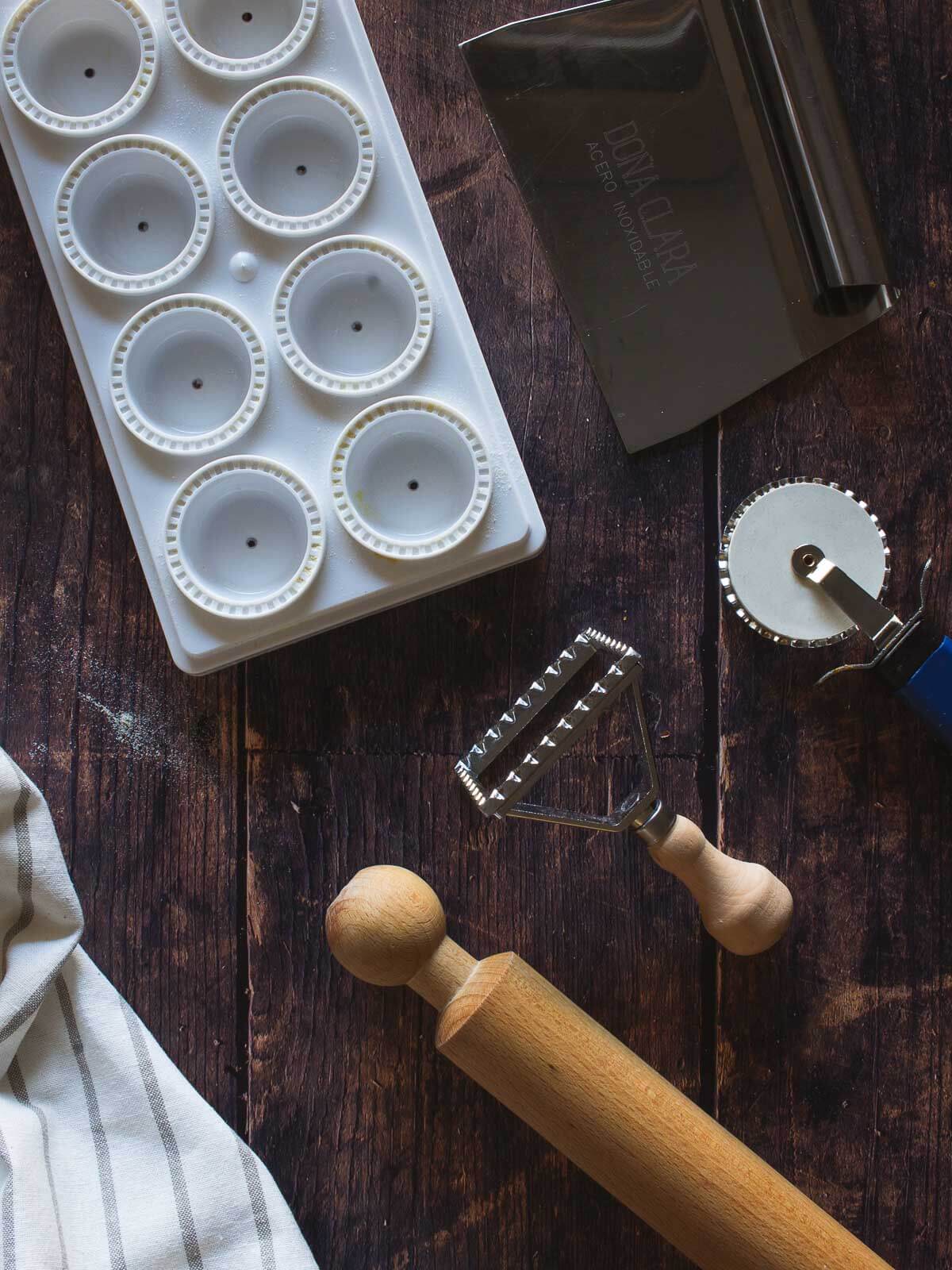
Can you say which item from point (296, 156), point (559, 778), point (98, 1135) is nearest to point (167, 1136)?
point (98, 1135)

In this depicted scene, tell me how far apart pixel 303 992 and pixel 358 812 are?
0.10 meters

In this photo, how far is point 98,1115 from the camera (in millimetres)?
566

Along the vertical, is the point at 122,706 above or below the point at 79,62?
below

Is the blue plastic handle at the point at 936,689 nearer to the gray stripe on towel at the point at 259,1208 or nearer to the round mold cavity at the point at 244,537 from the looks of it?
the round mold cavity at the point at 244,537

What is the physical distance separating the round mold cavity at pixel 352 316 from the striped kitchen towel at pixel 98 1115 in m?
0.27

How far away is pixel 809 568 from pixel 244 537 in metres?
0.31

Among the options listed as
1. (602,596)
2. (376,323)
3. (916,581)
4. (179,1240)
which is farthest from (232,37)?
(179,1240)

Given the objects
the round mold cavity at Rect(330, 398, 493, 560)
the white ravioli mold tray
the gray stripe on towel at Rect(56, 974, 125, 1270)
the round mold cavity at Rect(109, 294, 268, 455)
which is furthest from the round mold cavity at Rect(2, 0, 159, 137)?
the gray stripe on towel at Rect(56, 974, 125, 1270)

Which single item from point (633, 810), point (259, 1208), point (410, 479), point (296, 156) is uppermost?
point (296, 156)

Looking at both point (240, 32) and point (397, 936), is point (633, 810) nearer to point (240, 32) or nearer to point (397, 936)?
point (397, 936)

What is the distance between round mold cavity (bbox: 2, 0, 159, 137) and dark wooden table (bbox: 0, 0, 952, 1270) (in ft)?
0.21

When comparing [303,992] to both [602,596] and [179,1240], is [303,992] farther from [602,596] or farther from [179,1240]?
[602,596]

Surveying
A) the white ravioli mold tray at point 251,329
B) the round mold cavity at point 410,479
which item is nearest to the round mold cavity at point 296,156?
the white ravioli mold tray at point 251,329

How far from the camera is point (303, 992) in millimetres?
592
